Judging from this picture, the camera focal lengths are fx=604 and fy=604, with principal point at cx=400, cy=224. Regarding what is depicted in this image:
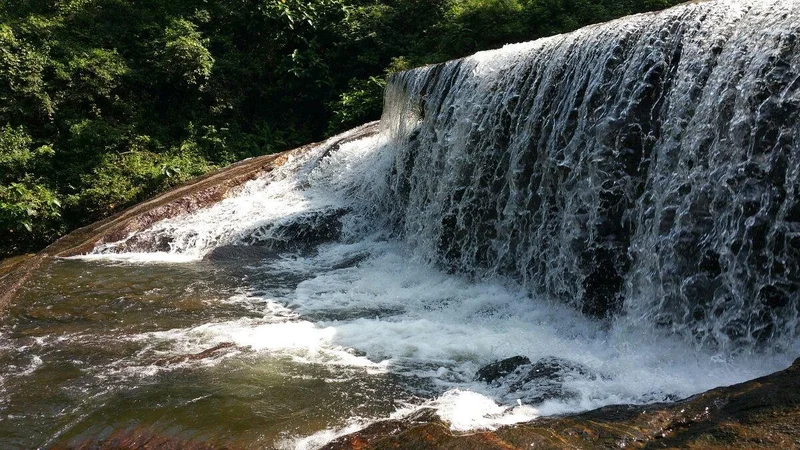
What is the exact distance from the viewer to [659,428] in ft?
11.3

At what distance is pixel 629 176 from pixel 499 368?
8.11ft

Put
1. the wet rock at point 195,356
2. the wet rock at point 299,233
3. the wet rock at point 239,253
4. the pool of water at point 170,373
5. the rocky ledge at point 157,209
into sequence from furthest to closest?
the wet rock at point 299,233 < the wet rock at point 239,253 < the rocky ledge at point 157,209 < the wet rock at point 195,356 < the pool of water at point 170,373

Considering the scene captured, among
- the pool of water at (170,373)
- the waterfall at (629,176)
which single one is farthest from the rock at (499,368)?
the waterfall at (629,176)

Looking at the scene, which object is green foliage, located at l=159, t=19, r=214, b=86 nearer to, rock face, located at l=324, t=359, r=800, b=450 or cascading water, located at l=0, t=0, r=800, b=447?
cascading water, located at l=0, t=0, r=800, b=447

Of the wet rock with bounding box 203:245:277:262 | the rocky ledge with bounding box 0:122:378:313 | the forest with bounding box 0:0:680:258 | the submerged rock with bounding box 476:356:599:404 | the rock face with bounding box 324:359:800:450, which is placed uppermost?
the forest with bounding box 0:0:680:258

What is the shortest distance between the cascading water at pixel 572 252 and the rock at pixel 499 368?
142 millimetres

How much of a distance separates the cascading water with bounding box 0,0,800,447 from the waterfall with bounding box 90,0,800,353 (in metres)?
0.02

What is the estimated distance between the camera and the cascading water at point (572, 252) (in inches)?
183

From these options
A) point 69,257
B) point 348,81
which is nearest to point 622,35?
point 69,257

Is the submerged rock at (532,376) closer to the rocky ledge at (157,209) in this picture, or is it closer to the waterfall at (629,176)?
the waterfall at (629,176)

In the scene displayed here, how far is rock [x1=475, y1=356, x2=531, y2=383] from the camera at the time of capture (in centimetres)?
481

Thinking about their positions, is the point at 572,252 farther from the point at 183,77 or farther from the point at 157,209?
the point at 183,77

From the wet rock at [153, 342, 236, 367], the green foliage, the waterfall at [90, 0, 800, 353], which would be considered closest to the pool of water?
the wet rock at [153, 342, 236, 367]

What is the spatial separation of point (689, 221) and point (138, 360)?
5.00m
